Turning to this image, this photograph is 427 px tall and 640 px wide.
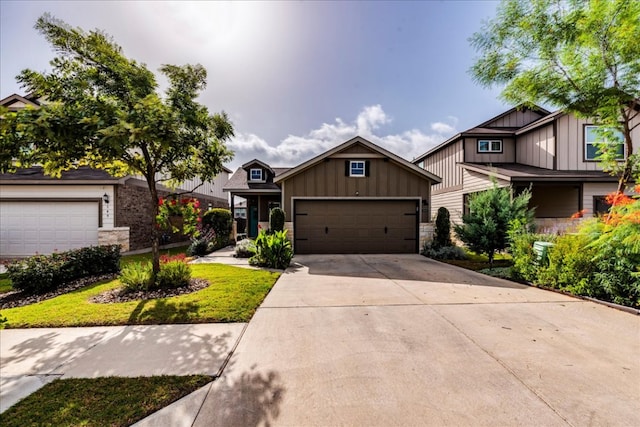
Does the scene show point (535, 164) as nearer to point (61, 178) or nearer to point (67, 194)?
point (67, 194)

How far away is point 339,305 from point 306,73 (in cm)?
955

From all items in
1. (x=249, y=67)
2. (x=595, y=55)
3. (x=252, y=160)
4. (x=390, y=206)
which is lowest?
(x=390, y=206)

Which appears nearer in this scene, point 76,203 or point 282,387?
point 282,387

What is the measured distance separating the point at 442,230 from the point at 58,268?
12460 mm

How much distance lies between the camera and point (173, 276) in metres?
6.19

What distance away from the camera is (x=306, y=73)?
1122cm

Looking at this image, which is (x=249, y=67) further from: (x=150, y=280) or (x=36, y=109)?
(x=150, y=280)

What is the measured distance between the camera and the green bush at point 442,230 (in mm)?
11656

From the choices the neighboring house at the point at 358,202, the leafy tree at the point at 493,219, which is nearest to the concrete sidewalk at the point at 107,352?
the leafy tree at the point at 493,219

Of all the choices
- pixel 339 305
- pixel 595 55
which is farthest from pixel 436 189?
pixel 339 305

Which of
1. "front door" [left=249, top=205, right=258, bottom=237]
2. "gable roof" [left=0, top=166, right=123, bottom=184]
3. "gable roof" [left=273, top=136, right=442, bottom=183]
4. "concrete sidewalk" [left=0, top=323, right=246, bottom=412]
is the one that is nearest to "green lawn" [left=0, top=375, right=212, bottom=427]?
"concrete sidewalk" [left=0, top=323, right=246, bottom=412]

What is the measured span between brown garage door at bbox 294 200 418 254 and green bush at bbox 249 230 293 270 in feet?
9.81

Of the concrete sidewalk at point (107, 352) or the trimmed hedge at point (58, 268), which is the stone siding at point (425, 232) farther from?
the trimmed hedge at point (58, 268)

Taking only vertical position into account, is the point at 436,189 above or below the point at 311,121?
below
